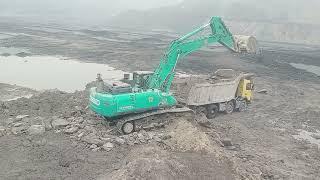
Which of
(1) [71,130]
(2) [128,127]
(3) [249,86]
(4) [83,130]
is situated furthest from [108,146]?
(3) [249,86]

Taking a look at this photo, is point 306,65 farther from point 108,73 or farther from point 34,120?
point 34,120

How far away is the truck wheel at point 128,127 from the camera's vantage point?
15.6 metres

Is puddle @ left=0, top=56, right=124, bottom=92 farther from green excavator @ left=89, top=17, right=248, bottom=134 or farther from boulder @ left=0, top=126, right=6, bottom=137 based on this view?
boulder @ left=0, top=126, right=6, bottom=137

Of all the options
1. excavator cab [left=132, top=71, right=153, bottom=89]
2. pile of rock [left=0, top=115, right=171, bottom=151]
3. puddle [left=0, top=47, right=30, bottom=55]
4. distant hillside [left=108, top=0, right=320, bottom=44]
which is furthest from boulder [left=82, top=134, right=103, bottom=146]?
distant hillside [left=108, top=0, right=320, bottom=44]

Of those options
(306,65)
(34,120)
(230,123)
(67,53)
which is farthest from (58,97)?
(306,65)

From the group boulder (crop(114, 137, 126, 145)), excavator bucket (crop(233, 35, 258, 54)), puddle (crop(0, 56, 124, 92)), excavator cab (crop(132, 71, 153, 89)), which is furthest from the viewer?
puddle (crop(0, 56, 124, 92))

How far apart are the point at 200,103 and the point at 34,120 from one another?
7.23 metres

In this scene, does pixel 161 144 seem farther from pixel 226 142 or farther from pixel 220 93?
pixel 220 93

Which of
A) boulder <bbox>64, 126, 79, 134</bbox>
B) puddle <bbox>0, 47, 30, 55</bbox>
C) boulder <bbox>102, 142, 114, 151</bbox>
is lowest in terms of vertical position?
puddle <bbox>0, 47, 30, 55</bbox>

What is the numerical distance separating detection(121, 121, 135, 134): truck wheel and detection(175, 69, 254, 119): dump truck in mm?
4245

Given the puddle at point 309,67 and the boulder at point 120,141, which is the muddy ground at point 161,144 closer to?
the boulder at point 120,141

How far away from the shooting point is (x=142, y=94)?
623 inches

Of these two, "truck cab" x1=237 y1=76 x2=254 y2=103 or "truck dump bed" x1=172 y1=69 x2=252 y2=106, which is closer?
"truck dump bed" x1=172 y1=69 x2=252 y2=106

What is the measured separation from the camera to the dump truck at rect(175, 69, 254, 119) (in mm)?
20078
